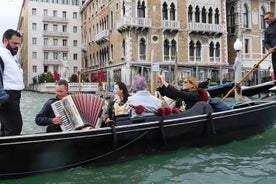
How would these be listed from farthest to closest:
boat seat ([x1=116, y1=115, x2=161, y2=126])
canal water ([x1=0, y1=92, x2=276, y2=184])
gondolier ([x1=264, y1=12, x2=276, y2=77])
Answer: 1. gondolier ([x1=264, y1=12, x2=276, y2=77])
2. boat seat ([x1=116, y1=115, x2=161, y2=126])
3. canal water ([x1=0, y1=92, x2=276, y2=184])

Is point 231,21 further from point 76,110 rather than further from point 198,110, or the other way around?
point 76,110

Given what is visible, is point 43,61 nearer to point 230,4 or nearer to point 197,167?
point 230,4

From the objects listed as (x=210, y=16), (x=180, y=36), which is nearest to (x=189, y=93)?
(x=180, y=36)

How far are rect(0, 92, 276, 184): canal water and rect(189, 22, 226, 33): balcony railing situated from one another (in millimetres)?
17667

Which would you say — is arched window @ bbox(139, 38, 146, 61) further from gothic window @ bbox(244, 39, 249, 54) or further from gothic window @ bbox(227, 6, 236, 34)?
gothic window @ bbox(244, 39, 249, 54)

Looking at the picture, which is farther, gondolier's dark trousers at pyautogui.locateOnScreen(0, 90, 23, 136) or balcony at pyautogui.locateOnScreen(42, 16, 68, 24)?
balcony at pyautogui.locateOnScreen(42, 16, 68, 24)

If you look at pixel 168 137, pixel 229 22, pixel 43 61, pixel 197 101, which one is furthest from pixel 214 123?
pixel 43 61

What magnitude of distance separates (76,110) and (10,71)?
28.5 inches

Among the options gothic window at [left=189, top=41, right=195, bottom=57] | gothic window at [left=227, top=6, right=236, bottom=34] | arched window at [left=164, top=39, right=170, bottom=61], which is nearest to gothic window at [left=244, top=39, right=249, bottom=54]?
gothic window at [left=227, top=6, right=236, bottom=34]

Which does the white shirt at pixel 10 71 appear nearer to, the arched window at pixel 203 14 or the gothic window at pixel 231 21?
the arched window at pixel 203 14

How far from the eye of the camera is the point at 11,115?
11.1 ft

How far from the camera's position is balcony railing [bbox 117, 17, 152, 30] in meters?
20.2

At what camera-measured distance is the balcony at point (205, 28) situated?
21844mm

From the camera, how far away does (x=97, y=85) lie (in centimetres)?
2203
